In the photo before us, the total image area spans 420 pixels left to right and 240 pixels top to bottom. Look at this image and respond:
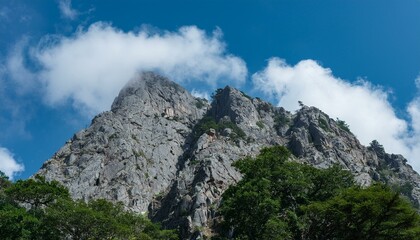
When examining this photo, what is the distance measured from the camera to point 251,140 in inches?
5059

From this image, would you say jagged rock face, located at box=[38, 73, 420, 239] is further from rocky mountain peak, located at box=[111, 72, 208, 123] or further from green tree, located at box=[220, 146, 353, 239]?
green tree, located at box=[220, 146, 353, 239]

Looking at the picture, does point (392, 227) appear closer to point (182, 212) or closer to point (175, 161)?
point (182, 212)

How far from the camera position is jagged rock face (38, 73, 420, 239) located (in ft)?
313

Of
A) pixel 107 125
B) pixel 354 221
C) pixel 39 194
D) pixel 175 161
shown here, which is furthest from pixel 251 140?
pixel 354 221

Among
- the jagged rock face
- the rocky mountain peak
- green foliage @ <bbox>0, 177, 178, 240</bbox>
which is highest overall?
the rocky mountain peak

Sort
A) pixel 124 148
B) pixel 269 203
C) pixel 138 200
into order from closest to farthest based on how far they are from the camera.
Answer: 1. pixel 269 203
2. pixel 138 200
3. pixel 124 148

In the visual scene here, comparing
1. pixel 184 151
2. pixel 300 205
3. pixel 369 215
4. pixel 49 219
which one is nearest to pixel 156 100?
pixel 184 151

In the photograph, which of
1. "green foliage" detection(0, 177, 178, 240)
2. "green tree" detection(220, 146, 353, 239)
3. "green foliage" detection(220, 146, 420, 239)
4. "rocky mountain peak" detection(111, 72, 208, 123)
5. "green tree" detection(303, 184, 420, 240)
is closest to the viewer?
"green tree" detection(303, 184, 420, 240)

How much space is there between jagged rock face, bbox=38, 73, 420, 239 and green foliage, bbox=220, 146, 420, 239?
129 ft

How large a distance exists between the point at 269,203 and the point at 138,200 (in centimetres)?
7284

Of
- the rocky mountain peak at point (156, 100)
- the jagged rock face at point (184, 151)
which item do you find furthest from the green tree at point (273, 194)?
the rocky mountain peak at point (156, 100)

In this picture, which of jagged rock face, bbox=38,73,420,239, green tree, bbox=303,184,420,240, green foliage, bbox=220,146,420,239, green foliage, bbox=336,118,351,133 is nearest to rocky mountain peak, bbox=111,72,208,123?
jagged rock face, bbox=38,73,420,239

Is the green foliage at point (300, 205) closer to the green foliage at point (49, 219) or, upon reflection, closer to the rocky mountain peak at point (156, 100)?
the green foliage at point (49, 219)

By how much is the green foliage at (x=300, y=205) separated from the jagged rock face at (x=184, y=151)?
39381 mm
